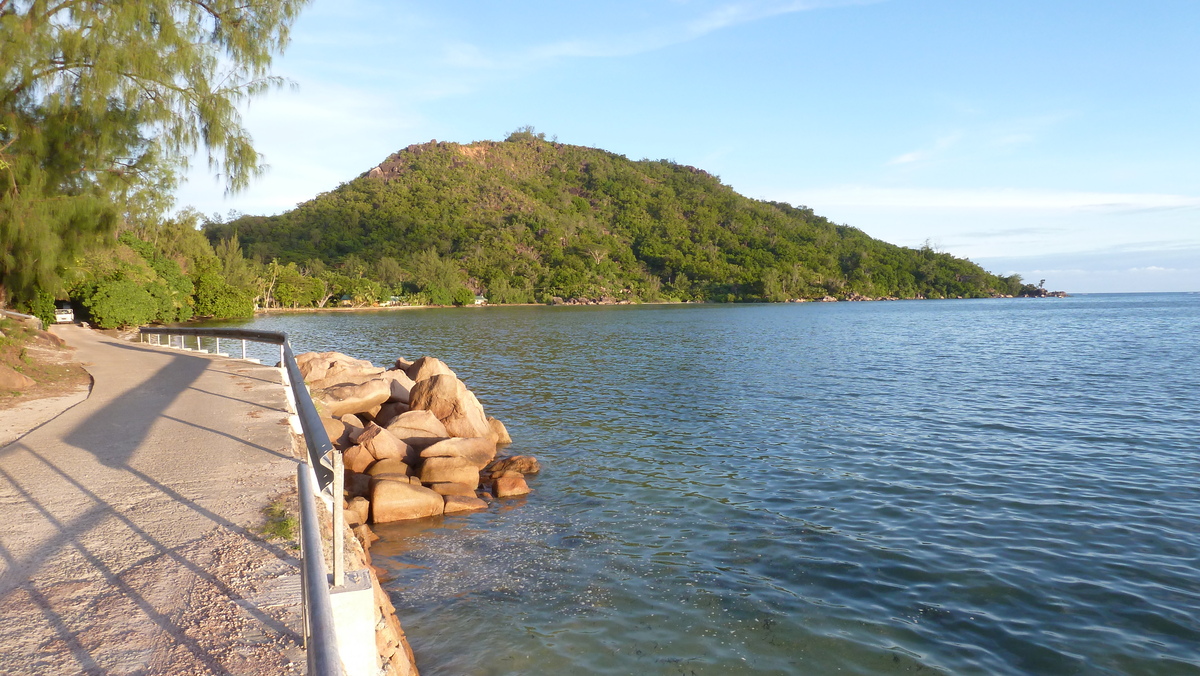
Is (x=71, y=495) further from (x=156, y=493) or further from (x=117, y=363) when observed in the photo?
(x=117, y=363)

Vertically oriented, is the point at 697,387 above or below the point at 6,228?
below

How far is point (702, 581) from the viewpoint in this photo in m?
8.33

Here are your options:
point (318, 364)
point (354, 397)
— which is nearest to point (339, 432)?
point (354, 397)

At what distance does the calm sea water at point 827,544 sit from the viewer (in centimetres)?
682

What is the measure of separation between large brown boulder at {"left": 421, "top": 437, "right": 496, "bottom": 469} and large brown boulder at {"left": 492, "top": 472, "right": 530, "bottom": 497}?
69 cm

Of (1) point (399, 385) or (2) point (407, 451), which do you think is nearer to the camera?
(2) point (407, 451)

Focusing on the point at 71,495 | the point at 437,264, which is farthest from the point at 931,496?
the point at 437,264

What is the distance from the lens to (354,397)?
1571 centimetres

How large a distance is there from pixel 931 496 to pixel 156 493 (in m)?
10.8

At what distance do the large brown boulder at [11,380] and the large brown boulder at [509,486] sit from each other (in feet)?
31.3

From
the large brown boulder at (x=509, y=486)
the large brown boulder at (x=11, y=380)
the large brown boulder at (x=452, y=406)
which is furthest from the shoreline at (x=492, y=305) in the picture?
the large brown boulder at (x=509, y=486)

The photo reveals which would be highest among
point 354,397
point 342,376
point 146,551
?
point 146,551

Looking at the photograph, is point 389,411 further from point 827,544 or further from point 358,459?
point 827,544

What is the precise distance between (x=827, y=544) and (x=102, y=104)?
13522 mm
